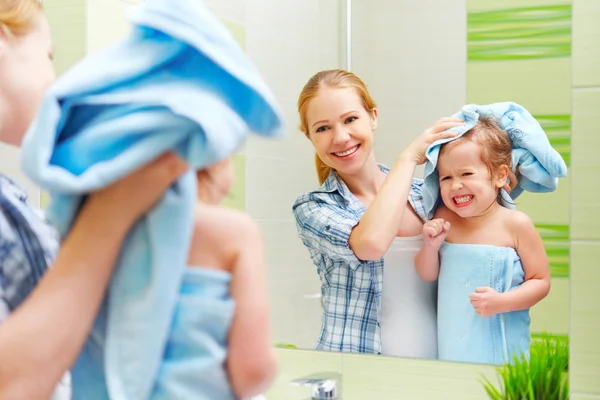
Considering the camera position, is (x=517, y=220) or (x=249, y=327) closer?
(x=249, y=327)

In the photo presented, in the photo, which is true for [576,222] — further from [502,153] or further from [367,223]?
[367,223]

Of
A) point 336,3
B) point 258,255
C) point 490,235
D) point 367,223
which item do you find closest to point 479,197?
point 490,235

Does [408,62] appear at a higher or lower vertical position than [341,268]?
higher

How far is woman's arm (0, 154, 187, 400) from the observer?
0.38 meters

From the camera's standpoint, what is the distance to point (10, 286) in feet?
1.45

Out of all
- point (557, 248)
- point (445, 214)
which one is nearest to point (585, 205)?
point (557, 248)

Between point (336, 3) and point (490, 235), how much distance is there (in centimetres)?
41

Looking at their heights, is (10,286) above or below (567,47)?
below

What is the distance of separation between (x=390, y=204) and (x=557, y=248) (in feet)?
0.76

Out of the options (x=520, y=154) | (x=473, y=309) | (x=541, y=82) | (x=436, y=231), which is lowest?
(x=473, y=309)

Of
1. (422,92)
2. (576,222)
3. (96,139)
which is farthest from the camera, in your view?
(422,92)

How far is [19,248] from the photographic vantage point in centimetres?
46

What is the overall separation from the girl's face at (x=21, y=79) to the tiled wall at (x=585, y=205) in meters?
0.65

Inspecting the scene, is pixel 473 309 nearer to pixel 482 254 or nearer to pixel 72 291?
pixel 482 254
